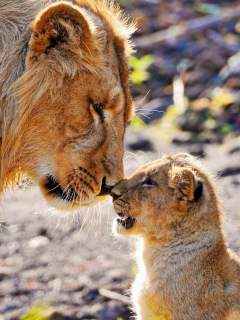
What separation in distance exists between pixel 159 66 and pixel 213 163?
233 centimetres

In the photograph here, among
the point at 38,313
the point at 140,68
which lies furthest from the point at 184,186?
the point at 140,68

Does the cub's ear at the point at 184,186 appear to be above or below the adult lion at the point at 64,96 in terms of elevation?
below

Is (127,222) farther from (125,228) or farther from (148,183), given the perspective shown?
(148,183)

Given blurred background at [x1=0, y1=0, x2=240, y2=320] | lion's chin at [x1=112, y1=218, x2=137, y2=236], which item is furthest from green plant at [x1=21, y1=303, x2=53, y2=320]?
lion's chin at [x1=112, y1=218, x2=137, y2=236]

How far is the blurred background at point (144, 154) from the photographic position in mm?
5762

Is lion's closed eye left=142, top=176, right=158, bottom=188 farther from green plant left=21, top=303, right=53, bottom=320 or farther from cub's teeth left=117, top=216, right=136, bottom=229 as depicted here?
green plant left=21, top=303, right=53, bottom=320

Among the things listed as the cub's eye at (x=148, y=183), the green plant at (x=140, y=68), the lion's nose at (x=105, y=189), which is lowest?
the green plant at (x=140, y=68)

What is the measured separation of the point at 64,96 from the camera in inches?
185

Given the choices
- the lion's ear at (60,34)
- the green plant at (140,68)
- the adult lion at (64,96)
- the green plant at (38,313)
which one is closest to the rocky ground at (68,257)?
the green plant at (38,313)

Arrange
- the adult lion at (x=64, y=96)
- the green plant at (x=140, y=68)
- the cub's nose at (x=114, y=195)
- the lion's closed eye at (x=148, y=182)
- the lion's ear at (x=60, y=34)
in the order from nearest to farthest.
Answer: the lion's ear at (x=60, y=34) → the adult lion at (x=64, y=96) → the cub's nose at (x=114, y=195) → the lion's closed eye at (x=148, y=182) → the green plant at (x=140, y=68)

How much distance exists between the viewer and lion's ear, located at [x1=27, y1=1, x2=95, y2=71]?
174 inches

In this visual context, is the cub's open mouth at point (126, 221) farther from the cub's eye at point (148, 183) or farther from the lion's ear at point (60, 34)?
the lion's ear at point (60, 34)

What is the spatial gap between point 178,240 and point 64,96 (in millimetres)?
973

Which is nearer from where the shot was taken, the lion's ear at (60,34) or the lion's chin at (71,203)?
the lion's ear at (60,34)
